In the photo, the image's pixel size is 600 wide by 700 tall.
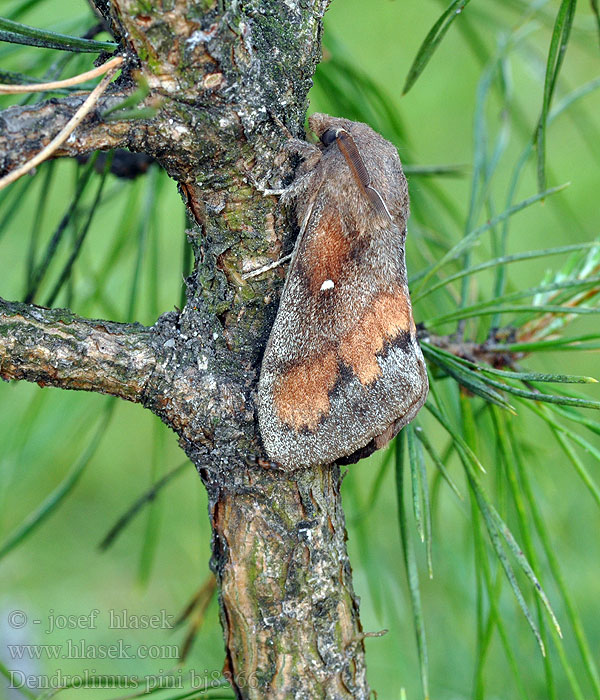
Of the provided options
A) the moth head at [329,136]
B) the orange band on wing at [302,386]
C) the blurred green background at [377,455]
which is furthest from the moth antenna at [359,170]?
the blurred green background at [377,455]

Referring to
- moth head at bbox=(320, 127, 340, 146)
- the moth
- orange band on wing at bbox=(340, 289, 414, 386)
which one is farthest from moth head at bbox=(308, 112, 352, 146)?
orange band on wing at bbox=(340, 289, 414, 386)

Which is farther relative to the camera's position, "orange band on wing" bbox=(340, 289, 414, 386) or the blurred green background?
the blurred green background

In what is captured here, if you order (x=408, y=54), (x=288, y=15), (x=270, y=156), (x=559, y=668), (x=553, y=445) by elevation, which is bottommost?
(x=559, y=668)

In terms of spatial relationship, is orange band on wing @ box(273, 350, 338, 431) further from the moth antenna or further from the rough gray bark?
the moth antenna

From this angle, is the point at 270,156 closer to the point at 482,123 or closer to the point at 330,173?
the point at 330,173

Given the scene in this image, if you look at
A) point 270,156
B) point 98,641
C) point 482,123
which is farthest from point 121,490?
point 270,156

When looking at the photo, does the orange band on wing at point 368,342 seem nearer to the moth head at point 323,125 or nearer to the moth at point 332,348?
the moth at point 332,348
